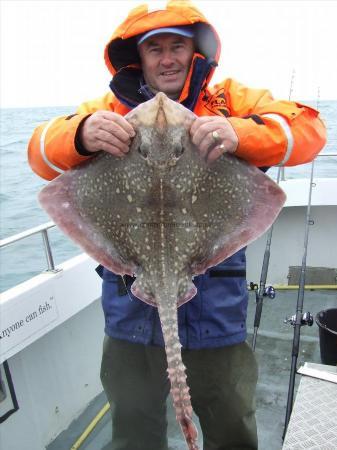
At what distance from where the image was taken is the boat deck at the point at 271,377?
12.0 feet

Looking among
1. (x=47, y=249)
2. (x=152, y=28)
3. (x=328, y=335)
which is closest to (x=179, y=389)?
(x=152, y=28)

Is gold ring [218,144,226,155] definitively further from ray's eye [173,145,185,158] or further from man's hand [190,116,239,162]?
ray's eye [173,145,185,158]

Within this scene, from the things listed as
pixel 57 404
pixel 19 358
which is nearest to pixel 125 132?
pixel 19 358

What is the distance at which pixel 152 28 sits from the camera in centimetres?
230

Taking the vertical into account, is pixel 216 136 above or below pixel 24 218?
above

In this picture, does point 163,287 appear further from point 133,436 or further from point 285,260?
point 285,260

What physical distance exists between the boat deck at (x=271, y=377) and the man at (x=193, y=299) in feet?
3.79

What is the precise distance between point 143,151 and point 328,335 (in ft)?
10.4

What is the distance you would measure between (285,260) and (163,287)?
4795 millimetres

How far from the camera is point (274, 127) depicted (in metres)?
2.10

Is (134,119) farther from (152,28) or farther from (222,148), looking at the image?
(152,28)

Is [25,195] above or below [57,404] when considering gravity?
below

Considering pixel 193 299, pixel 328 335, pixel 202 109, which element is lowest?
pixel 328 335

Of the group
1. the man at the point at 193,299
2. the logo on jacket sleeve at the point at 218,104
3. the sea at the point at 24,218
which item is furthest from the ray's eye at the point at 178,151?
the sea at the point at 24,218
